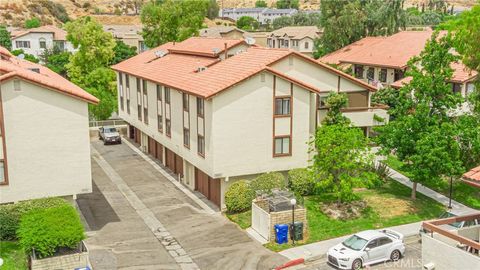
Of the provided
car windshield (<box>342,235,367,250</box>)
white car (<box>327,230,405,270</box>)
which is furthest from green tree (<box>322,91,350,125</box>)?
car windshield (<box>342,235,367,250</box>)

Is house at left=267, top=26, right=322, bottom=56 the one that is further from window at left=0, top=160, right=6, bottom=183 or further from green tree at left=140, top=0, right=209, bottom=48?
window at left=0, top=160, right=6, bottom=183

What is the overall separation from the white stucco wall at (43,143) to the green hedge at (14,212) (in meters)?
0.84

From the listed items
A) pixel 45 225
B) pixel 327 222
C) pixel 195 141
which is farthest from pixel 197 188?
pixel 45 225

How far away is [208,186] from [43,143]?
36.9ft

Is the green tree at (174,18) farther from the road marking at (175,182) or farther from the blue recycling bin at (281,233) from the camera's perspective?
the blue recycling bin at (281,233)

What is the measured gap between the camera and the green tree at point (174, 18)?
75.6 m

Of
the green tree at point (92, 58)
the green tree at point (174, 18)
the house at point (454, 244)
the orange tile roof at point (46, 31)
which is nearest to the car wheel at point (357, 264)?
the house at point (454, 244)

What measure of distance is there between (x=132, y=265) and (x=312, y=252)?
872cm

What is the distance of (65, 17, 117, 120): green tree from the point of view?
5997 cm

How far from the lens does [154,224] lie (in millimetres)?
29953

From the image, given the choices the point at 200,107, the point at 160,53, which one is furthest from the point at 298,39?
the point at 200,107

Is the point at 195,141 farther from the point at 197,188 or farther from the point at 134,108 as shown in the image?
the point at 134,108

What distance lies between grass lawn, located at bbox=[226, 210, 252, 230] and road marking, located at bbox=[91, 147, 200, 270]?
3.90m

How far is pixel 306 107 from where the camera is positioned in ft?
107
